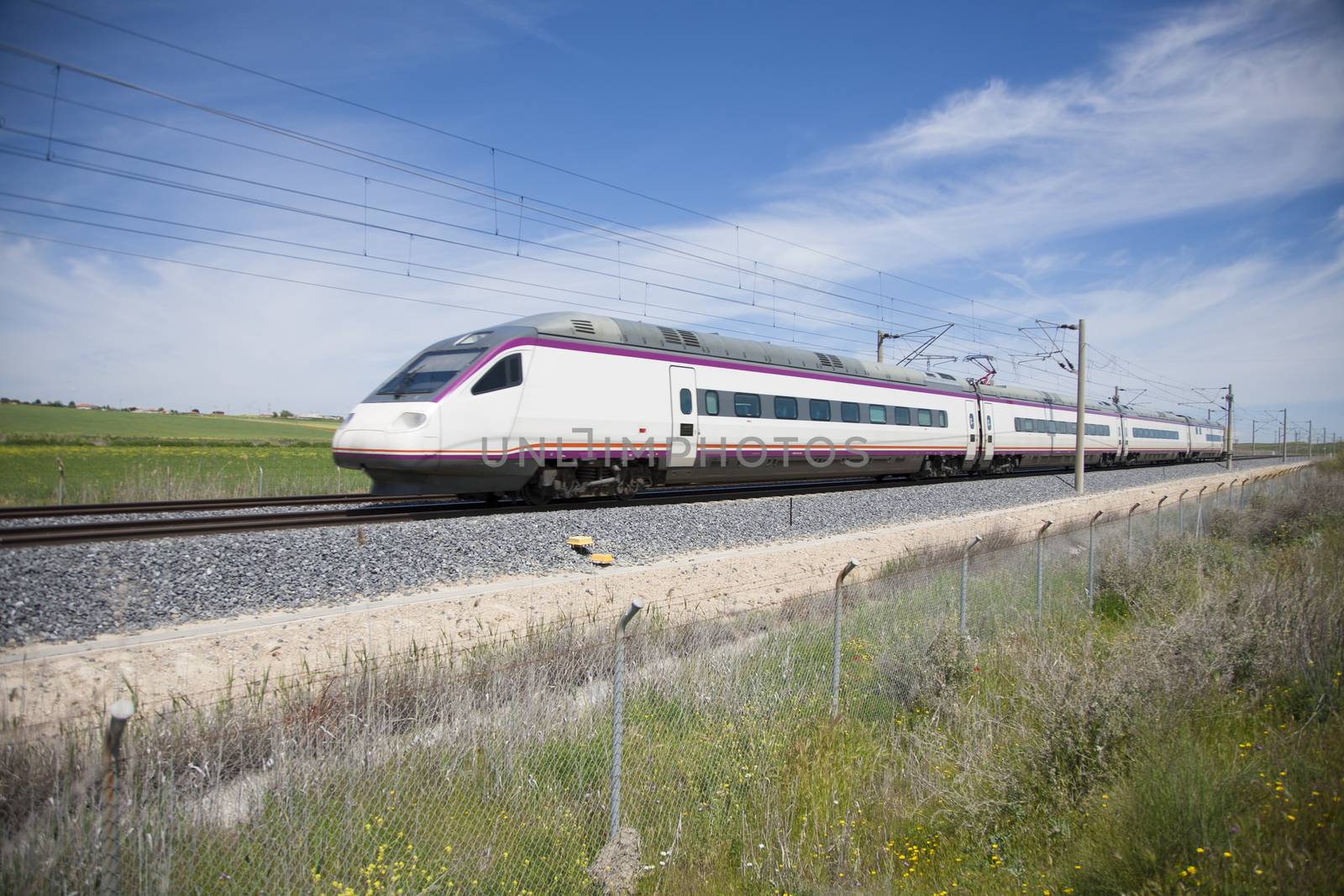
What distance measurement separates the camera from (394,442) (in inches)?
464

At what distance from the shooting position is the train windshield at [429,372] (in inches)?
495

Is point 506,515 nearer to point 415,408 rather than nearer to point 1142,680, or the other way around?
point 415,408

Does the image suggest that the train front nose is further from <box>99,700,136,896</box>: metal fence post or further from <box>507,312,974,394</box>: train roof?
<box>99,700,136,896</box>: metal fence post

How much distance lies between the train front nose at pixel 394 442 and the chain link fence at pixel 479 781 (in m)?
4.98

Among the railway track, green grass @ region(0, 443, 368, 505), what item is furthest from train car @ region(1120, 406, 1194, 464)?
green grass @ region(0, 443, 368, 505)

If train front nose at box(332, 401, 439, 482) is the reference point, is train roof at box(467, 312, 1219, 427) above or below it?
above

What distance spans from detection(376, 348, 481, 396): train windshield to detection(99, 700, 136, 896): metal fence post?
382 inches

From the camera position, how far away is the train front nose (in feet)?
38.7

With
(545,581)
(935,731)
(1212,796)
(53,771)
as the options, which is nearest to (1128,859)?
(1212,796)

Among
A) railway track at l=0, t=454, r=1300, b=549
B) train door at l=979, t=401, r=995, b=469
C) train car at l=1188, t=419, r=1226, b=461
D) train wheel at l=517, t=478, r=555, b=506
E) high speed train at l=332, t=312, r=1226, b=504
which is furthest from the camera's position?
train car at l=1188, t=419, r=1226, b=461

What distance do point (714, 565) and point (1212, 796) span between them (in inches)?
335

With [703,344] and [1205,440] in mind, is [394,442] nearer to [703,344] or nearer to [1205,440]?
[703,344]

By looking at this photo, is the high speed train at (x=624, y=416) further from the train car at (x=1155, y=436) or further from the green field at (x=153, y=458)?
the train car at (x=1155, y=436)

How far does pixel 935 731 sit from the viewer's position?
19.4 feet
